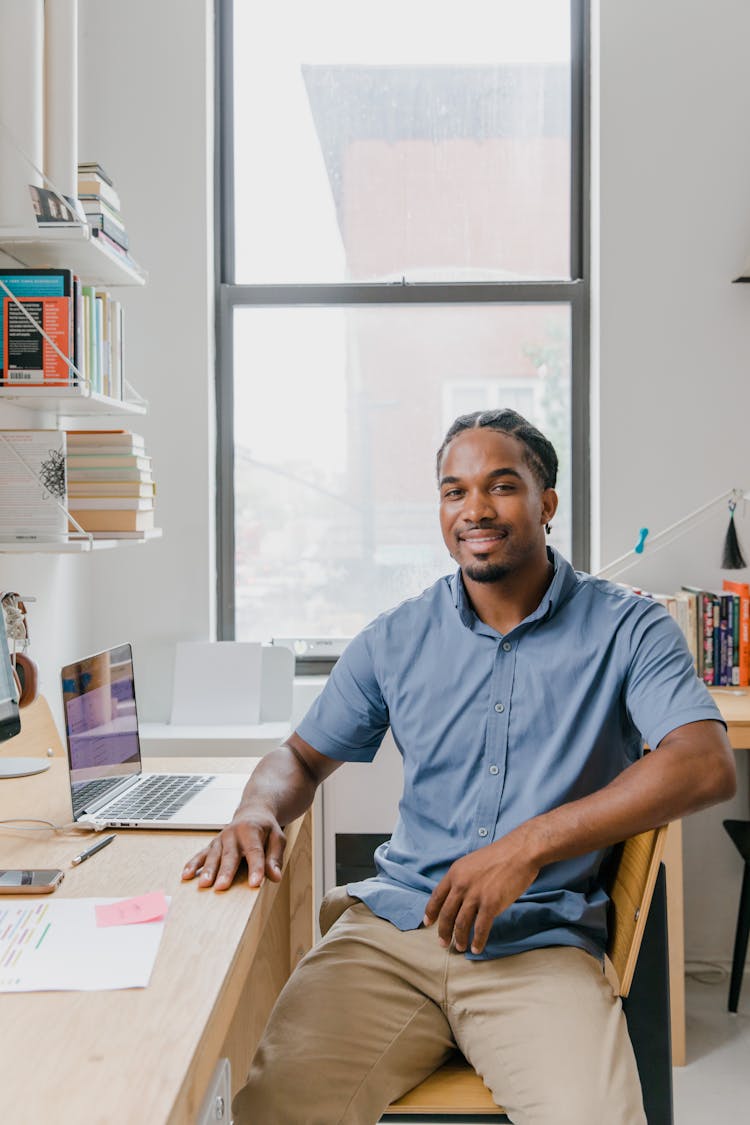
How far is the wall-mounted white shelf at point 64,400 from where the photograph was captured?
2.17 meters

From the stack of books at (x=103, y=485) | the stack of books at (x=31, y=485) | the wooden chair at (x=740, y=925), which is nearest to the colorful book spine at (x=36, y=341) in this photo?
the stack of books at (x=31, y=485)

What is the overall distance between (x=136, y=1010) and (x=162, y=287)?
2553 millimetres

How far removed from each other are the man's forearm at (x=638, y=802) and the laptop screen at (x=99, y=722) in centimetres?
71

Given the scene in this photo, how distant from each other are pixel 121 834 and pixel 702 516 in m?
2.11

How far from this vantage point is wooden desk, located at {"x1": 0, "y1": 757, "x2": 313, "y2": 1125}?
2.84ft

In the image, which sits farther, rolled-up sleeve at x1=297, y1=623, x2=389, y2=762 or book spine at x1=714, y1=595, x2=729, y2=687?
book spine at x1=714, y1=595, x2=729, y2=687

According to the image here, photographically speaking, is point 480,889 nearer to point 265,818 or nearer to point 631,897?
point 631,897

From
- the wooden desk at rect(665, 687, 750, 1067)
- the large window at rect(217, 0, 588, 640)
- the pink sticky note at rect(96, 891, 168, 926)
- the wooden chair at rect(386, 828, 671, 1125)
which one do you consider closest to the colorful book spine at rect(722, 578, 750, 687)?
the wooden desk at rect(665, 687, 750, 1067)

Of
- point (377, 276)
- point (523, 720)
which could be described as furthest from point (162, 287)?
point (523, 720)

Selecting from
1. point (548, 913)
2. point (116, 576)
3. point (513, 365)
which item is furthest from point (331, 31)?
point (548, 913)

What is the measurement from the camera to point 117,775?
1838 millimetres

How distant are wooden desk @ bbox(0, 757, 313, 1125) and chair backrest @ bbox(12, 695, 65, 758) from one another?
377mm

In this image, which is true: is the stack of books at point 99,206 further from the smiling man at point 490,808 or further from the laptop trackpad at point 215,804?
the laptop trackpad at point 215,804

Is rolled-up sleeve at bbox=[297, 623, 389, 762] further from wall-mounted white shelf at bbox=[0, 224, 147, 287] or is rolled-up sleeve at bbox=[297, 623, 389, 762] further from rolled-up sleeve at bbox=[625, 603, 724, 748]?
wall-mounted white shelf at bbox=[0, 224, 147, 287]
